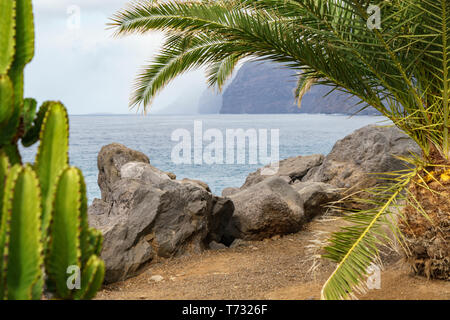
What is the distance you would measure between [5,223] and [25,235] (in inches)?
3.9

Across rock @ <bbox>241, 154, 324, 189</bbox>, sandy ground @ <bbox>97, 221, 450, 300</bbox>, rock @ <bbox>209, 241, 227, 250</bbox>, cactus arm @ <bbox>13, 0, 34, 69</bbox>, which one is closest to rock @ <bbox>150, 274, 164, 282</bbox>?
sandy ground @ <bbox>97, 221, 450, 300</bbox>

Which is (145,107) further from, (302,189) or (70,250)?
(70,250)

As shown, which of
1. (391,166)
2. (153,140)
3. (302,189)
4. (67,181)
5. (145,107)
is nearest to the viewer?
(67,181)

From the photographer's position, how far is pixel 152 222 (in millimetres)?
5273

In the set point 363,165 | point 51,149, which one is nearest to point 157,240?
point 51,149

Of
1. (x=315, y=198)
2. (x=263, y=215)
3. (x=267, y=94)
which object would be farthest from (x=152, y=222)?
(x=267, y=94)

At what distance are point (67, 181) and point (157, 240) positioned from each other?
3.30 m

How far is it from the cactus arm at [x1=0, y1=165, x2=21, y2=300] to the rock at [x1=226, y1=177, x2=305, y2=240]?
4247 mm

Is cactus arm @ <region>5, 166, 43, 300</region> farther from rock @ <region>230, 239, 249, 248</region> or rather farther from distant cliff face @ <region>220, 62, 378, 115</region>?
distant cliff face @ <region>220, 62, 378, 115</region>

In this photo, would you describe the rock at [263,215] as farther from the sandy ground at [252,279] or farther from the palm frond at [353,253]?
the palm frond at [353,253]

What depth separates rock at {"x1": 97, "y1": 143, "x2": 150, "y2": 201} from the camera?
8.80 m

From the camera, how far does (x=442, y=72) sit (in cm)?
385

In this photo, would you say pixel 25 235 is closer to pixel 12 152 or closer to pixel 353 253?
pixel 12 152
